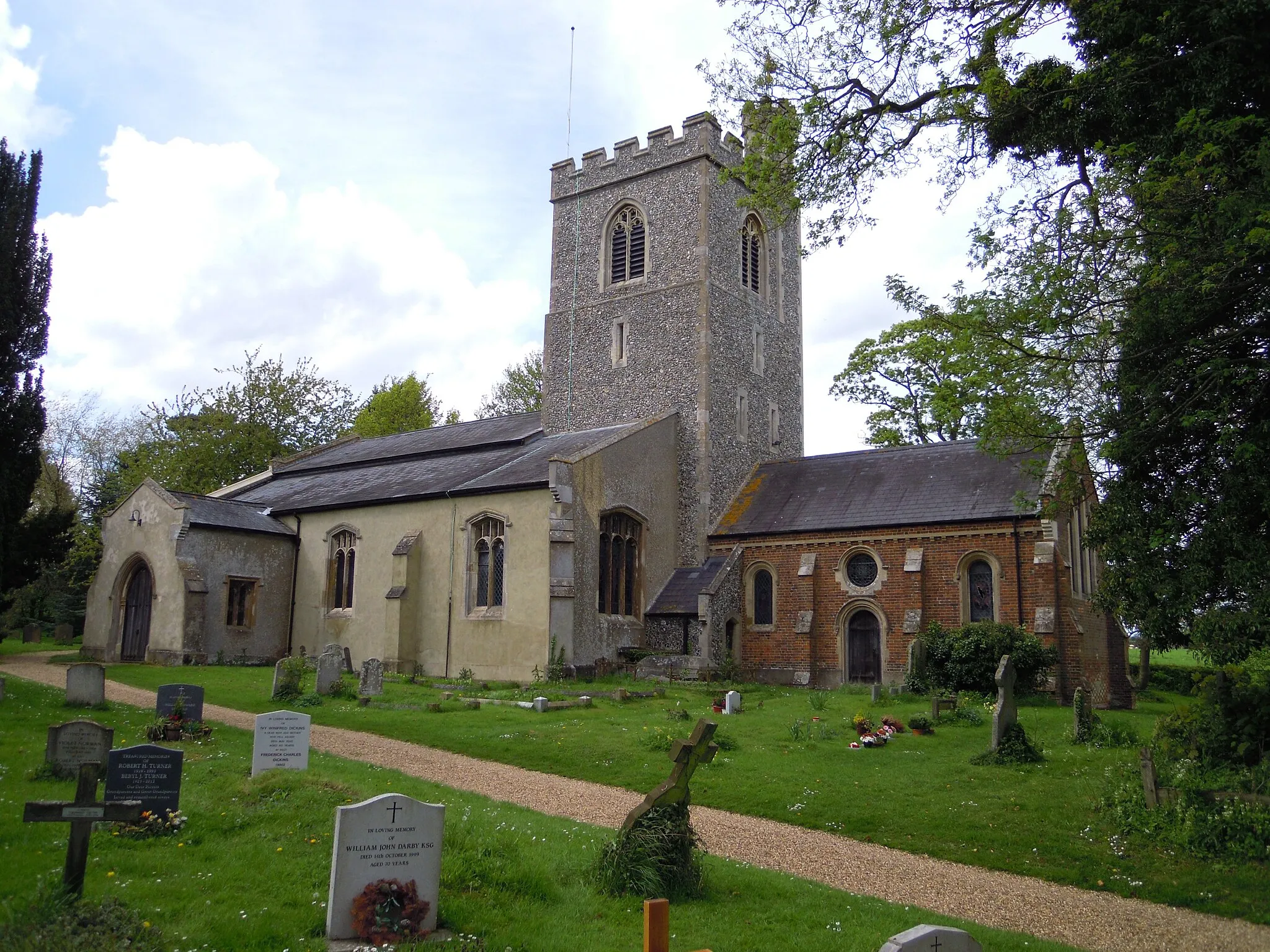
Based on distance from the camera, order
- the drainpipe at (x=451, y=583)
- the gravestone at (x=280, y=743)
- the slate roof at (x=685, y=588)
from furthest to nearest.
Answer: the slate roof at (x=685, y=588) → the drainpipe at (x=451, y=583) → the gravestone at (x=280, y=743)

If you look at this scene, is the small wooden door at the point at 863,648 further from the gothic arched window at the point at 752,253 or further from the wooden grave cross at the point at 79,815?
the wooden grave cross at the point at 79,815

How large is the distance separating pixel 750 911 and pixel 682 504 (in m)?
21.8

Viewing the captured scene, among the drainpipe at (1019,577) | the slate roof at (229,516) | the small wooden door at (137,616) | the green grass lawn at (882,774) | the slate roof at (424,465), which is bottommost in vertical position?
the green grass lawn at (882,774)

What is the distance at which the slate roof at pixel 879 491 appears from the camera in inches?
978

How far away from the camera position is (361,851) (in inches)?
267

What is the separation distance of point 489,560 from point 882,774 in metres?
15.0

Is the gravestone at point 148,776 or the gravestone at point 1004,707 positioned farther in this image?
the gravestone at point 1004,707

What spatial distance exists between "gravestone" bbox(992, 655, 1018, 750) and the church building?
8925 millimetres

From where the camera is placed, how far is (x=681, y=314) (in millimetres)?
30219

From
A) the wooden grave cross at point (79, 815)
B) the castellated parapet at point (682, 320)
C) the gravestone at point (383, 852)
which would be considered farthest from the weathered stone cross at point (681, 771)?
the castellated parapet at point (682, 320)

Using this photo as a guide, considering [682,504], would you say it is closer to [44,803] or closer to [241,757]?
[241,757]

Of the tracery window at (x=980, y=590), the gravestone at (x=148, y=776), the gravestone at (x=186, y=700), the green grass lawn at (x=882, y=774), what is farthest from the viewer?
the tracery window at (x=980, y=590)

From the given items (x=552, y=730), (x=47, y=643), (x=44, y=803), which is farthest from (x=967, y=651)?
(x=47, y=643)

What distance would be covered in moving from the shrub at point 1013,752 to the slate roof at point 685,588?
13101 mm
